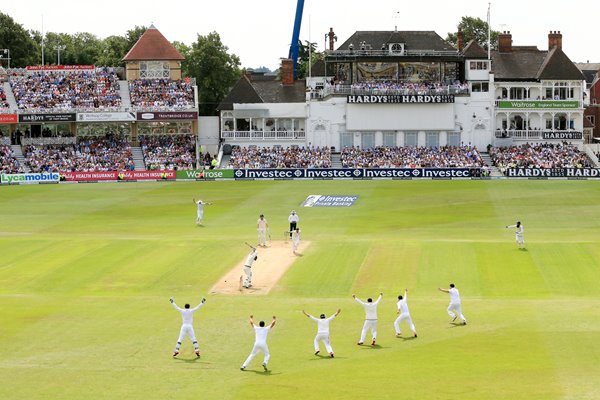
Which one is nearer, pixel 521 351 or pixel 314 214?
pixel 521 351

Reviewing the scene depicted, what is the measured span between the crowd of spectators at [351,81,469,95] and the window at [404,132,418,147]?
11.4 ft

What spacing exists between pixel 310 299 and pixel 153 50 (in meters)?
65.9

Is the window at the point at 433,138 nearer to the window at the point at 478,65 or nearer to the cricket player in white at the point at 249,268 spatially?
the window at the point at 478,65

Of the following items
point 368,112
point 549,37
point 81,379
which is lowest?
point 81,379

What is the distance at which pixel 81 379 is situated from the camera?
895 inches

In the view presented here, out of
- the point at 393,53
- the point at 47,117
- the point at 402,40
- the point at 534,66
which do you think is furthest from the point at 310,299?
the point at 534,66

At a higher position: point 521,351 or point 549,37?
point 549,37

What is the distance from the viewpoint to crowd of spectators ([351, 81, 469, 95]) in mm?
89250

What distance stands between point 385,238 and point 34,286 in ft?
56.6

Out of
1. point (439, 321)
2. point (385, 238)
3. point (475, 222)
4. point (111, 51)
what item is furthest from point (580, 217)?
point (111, 51)

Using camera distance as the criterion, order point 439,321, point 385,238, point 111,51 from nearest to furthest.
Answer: point 439,321
point 385,238
point 111,51

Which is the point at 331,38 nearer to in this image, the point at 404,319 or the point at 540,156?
the point at 540,156

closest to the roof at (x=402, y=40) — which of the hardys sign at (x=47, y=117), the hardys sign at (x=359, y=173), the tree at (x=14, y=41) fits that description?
the hardys sign at (x=359, y=173)

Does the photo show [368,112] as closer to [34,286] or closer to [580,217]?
[580,217]
